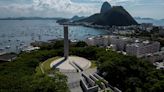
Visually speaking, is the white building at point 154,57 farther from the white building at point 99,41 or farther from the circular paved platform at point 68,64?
the white building at point 99,41

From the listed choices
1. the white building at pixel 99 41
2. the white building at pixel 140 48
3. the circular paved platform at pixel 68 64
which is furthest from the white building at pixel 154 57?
the white building at pixel 99 41

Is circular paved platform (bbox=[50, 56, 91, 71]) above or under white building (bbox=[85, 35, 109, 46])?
above

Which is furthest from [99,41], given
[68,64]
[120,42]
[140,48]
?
[68,64]

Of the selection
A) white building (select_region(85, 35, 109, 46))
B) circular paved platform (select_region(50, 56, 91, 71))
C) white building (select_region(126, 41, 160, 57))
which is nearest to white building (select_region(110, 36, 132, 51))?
white building (select_region(85, 35, 109, 46))

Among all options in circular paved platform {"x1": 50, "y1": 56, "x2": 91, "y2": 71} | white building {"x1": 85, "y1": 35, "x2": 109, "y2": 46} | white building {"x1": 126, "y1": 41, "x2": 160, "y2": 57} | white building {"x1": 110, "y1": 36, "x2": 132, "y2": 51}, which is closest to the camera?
circular paved platform {"x1": 50, "y1": 56, "x2": 91, "y2": 71}

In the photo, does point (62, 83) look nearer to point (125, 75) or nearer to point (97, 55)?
point (125, 75)

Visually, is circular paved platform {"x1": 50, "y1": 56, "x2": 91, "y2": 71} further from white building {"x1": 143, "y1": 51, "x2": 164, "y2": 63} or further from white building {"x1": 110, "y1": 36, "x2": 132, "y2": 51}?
white building {"x1": 110, "y1": 36, "x2": 132, "y2": 51}

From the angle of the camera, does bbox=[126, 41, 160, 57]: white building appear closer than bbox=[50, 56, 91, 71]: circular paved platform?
No

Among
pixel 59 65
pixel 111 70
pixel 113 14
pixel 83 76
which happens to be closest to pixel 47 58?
pixel 59 65

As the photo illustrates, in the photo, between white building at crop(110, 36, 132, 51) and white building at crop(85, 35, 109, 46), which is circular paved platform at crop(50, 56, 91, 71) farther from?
white building at crop(85, 35, 109, 46)

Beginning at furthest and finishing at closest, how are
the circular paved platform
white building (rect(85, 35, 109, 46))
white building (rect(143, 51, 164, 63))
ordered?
white building (rect(85, 35, 109, 46)) < white building (rect(143, 51, 164, 63)) < the circular paved platform

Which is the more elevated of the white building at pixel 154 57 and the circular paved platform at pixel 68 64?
the circular paved platform at pixel 68 64
